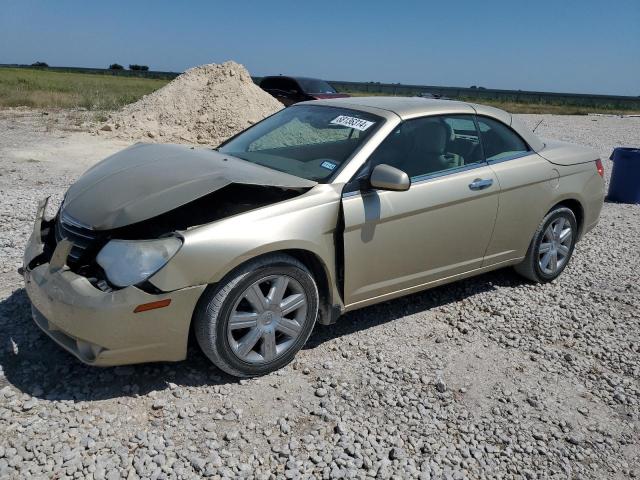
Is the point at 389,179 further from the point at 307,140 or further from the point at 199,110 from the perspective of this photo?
the point at 199,110

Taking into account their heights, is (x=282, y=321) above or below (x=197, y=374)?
above

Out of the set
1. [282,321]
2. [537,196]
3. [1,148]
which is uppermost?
[537,196]

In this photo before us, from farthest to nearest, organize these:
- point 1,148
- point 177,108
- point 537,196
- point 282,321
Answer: point 177,108
point 1,148
point 537,196
point 282,321

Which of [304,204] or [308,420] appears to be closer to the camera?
[308,420]

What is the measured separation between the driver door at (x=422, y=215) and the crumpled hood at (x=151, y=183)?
517 mm

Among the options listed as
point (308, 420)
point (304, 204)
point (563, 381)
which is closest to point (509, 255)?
point (563, 381)

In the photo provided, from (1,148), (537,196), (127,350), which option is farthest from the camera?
(1,148)

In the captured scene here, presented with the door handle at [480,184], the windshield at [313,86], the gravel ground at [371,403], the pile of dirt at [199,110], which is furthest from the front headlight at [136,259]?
the windshield at [313,86]

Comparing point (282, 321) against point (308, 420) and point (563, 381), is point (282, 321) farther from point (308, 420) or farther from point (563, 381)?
point (563, 381)

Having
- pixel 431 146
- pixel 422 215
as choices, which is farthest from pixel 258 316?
pixel 431 146

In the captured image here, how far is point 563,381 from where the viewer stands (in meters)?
3.85

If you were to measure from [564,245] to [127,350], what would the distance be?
160 inches

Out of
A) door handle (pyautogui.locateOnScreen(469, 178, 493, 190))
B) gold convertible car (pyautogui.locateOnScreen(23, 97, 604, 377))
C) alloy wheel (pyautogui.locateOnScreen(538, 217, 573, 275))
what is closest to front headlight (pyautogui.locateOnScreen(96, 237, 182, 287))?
gold convertible car (pyautogui.locateOnScreen(23, 97, 604, 377))

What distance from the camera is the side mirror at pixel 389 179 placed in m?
3.65
